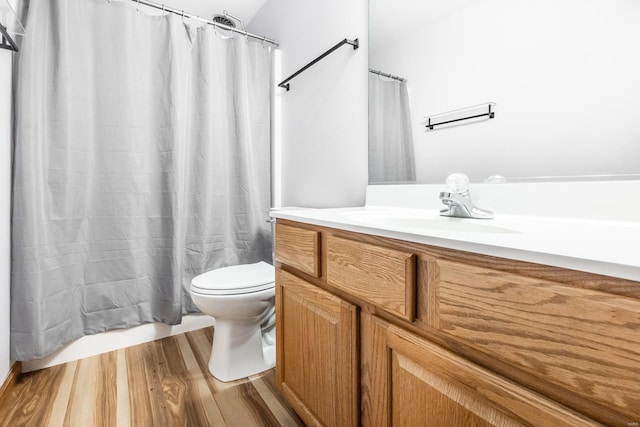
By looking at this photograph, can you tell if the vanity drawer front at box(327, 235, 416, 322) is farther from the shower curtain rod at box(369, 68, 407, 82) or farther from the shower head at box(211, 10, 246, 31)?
the shower head at box(211, 10, 246, 31)

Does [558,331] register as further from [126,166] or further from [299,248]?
[126,166]

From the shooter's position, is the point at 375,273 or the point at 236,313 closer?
the point at 375,273

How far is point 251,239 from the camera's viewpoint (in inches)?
81.3

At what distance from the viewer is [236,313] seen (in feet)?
4.76

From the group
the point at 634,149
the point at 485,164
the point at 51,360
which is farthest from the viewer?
the point at 51,360

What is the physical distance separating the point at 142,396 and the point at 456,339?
4.59ft

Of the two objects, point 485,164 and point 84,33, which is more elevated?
point 84,33

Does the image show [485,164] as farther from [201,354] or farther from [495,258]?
[201,354]

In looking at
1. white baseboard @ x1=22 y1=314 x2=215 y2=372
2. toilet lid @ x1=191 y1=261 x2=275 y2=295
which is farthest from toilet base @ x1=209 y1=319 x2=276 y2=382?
white baseboard @ x1=22 y1=314 x2=215 y2=372

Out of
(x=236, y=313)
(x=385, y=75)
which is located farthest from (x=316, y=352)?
(x=385, y=75)

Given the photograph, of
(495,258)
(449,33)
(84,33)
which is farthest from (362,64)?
(84,33)

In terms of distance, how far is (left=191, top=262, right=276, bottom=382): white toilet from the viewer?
1.42 m

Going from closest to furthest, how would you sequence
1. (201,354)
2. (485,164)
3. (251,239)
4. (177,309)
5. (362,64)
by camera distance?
(485,164)
(362,64)
(201,354)
(177,309)
(251,239)

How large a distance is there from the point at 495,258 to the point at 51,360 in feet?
6.82
